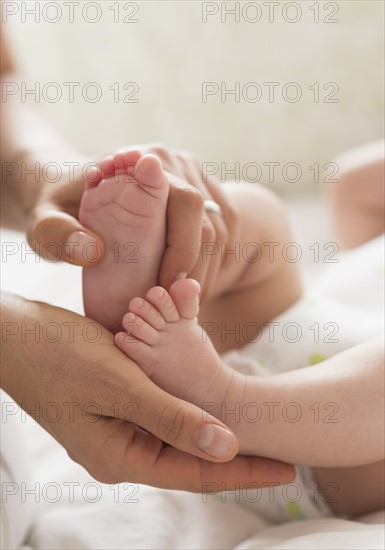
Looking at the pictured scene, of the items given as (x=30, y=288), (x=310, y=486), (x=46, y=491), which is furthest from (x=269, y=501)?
(x=30, y=288)

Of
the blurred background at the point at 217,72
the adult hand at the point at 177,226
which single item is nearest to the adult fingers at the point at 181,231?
the adult hand at the point at 177,226

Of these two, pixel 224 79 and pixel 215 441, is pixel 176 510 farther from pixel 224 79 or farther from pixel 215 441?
pixel 224 79

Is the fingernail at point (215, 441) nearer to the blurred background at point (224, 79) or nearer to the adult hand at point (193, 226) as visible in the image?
the adult hand at point (193, 226)

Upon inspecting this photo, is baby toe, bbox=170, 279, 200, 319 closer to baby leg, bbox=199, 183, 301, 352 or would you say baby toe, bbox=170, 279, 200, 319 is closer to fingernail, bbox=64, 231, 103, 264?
Result: fingernail, bbox=64, 231, 103, 264

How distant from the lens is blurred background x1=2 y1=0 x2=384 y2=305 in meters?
1.48

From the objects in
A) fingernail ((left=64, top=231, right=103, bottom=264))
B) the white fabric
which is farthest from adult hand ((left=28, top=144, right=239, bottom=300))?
the white fabric

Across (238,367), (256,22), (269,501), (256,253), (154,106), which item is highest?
(256,22)

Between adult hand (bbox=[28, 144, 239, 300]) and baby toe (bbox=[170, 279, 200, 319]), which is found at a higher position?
adult hand (bbox=[28, 144, 239, 300])

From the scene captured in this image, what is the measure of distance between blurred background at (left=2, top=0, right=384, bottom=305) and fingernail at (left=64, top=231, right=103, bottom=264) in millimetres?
775

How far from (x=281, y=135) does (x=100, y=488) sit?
97cm

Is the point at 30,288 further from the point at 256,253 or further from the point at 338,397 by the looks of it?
the point at 338,397

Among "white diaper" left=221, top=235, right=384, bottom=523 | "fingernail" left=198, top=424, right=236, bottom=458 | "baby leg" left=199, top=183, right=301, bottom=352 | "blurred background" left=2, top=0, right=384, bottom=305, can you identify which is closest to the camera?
"fingernail" left=198, top=424, right=236, bottom=458

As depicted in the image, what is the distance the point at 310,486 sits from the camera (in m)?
0.78

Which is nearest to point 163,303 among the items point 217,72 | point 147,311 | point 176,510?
point 147,311
